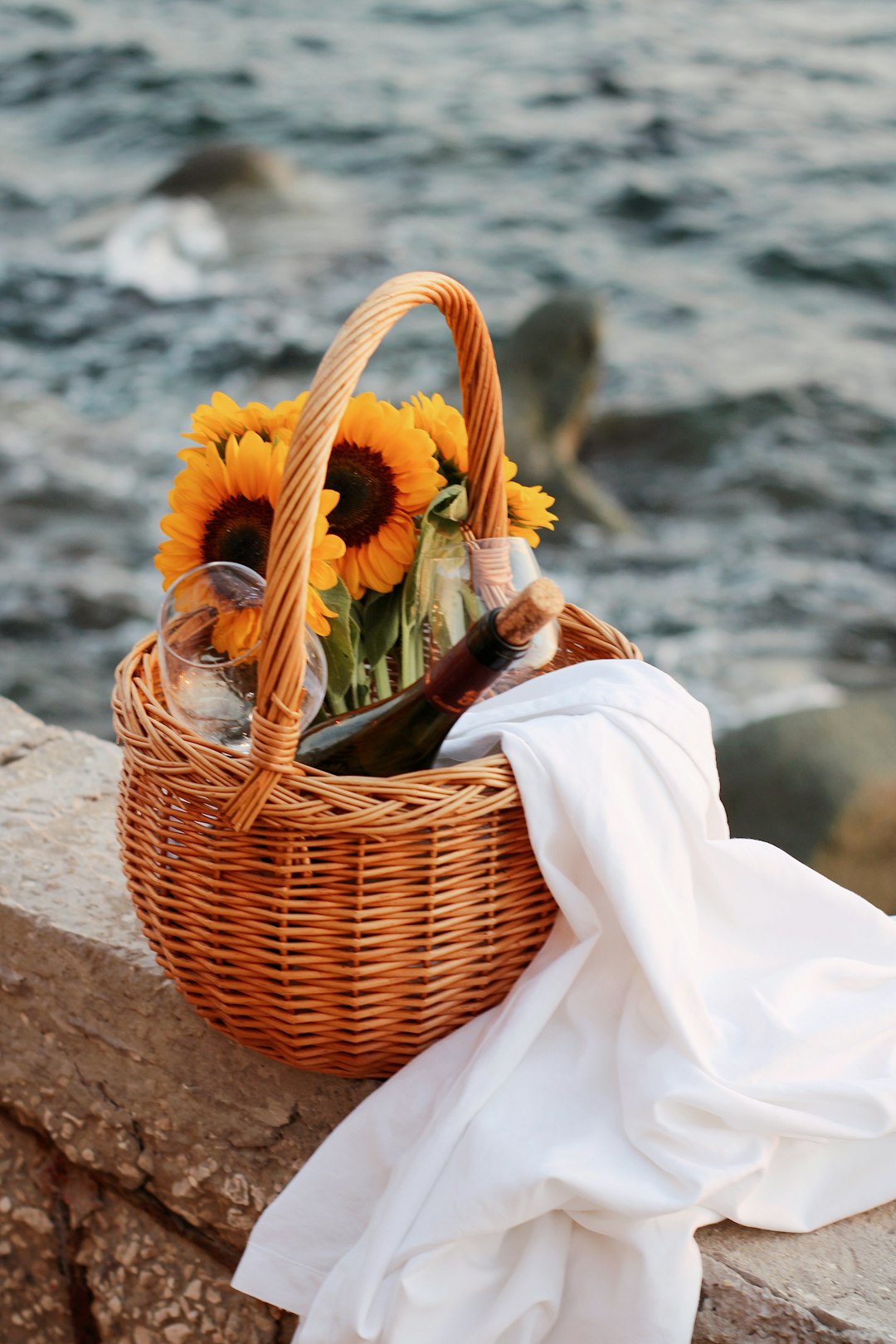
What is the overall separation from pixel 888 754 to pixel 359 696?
1635 mm

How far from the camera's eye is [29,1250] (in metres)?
1.38

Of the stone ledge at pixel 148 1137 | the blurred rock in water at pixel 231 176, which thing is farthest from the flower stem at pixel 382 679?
the blurred rock in water at pixel 231 176

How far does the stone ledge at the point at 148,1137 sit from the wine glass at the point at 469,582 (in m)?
0.47

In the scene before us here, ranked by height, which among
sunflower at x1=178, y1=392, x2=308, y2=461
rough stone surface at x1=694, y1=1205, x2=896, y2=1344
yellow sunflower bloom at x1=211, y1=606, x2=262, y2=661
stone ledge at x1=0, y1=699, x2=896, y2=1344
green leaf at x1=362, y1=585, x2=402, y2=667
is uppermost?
sunflower at x1=178, y1=392, x2=308, y2=461

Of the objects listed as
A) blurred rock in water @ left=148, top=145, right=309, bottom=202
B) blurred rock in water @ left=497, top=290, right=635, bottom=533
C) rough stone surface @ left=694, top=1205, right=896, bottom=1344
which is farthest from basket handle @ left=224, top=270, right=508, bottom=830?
blurred rock in water @ left=148, top=145, right=309, bottom=202

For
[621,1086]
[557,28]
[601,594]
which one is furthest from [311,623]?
[557,28]

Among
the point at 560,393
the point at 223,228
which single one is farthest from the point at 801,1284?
the point at 223,228

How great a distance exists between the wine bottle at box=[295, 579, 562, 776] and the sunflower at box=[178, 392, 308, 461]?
27 centimetres

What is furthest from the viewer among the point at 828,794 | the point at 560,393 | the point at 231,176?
the point at 231,176

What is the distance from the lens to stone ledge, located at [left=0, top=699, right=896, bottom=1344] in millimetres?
1019

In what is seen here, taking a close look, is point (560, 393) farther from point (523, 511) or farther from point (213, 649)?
point (213, 649)

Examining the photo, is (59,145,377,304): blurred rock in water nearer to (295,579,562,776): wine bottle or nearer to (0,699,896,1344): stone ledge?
(0,699,896,1344): stone ledge

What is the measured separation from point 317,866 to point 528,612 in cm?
26

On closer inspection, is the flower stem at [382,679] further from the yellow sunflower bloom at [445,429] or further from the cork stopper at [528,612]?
the cork stopper at [528,612]
